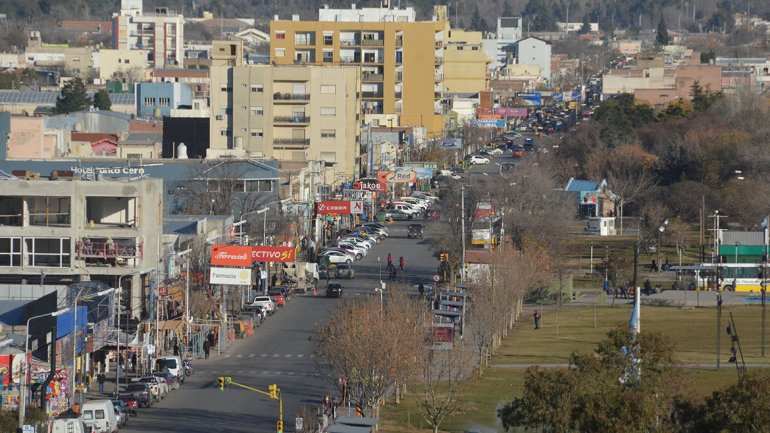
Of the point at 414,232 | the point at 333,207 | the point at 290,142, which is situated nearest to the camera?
the point at 333,207

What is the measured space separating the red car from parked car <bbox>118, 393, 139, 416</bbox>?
62.4 ft

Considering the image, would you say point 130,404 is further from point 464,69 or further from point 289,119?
point 464,69

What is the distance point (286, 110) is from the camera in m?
98.2

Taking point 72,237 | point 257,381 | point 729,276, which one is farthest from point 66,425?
point 729,276

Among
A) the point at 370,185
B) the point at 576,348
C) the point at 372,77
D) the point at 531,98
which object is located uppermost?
the point at 531,98

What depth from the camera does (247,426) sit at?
4078cm

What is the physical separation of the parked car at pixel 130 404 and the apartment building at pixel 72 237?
9.39 m

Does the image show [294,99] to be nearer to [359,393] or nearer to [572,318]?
[572,318]

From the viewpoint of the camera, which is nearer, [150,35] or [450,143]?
[450,143]

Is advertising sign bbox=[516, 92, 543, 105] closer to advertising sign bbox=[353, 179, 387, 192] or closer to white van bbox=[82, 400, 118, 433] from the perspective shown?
advertising sign bbox=[353, 179, 387, 192]

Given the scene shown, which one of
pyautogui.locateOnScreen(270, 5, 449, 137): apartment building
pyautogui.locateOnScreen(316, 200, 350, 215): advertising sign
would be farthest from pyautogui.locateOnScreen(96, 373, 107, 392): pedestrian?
pyautogui.locateOnScreen(270, 5, 449, 137): apartment building

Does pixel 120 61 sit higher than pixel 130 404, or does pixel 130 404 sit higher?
pixel 120 61

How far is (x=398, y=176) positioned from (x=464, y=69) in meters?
72.3

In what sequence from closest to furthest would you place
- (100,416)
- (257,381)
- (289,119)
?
(100,416)
(257,381)
(289,119)
